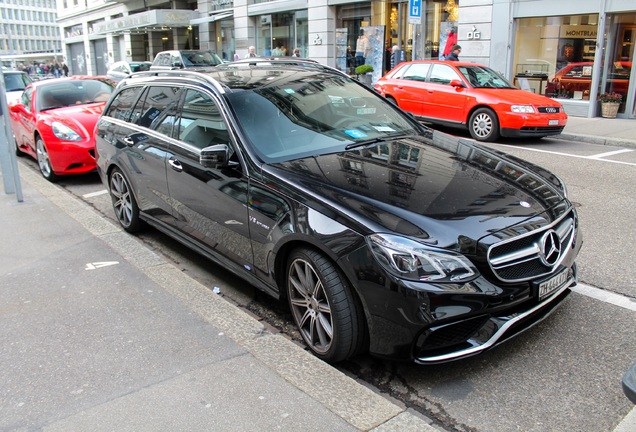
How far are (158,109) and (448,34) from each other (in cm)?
1639

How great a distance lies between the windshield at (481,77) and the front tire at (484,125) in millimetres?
739

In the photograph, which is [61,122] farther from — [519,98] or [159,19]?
[159,19]

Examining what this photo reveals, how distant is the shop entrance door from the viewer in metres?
14.6

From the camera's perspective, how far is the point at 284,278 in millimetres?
3725

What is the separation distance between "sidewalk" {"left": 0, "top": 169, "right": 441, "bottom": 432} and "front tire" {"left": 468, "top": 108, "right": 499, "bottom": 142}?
845cm

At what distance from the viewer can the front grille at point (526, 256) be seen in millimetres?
3008

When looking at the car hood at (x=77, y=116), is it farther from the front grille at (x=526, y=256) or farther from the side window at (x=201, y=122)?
the front grille at (x=526, y=256)

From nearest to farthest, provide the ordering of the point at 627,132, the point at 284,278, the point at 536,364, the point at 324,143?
the point at 536,364, the point at 284,278, the point at 324,143, the point at 627,132

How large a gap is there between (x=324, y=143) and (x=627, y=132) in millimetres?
10786

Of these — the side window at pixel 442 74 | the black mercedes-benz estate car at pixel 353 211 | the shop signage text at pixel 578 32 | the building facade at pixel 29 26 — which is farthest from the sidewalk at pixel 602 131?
the building facade at pixel 29 26

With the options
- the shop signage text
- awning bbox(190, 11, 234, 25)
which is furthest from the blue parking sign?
awning bbox(190, 11, 234, 25)

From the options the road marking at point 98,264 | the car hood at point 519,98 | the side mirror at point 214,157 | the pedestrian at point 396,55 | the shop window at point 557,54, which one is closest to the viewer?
the side mirror at point 214,157

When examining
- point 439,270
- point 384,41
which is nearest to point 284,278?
point 439,270

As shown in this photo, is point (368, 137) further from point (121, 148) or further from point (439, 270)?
point (121, 148)
